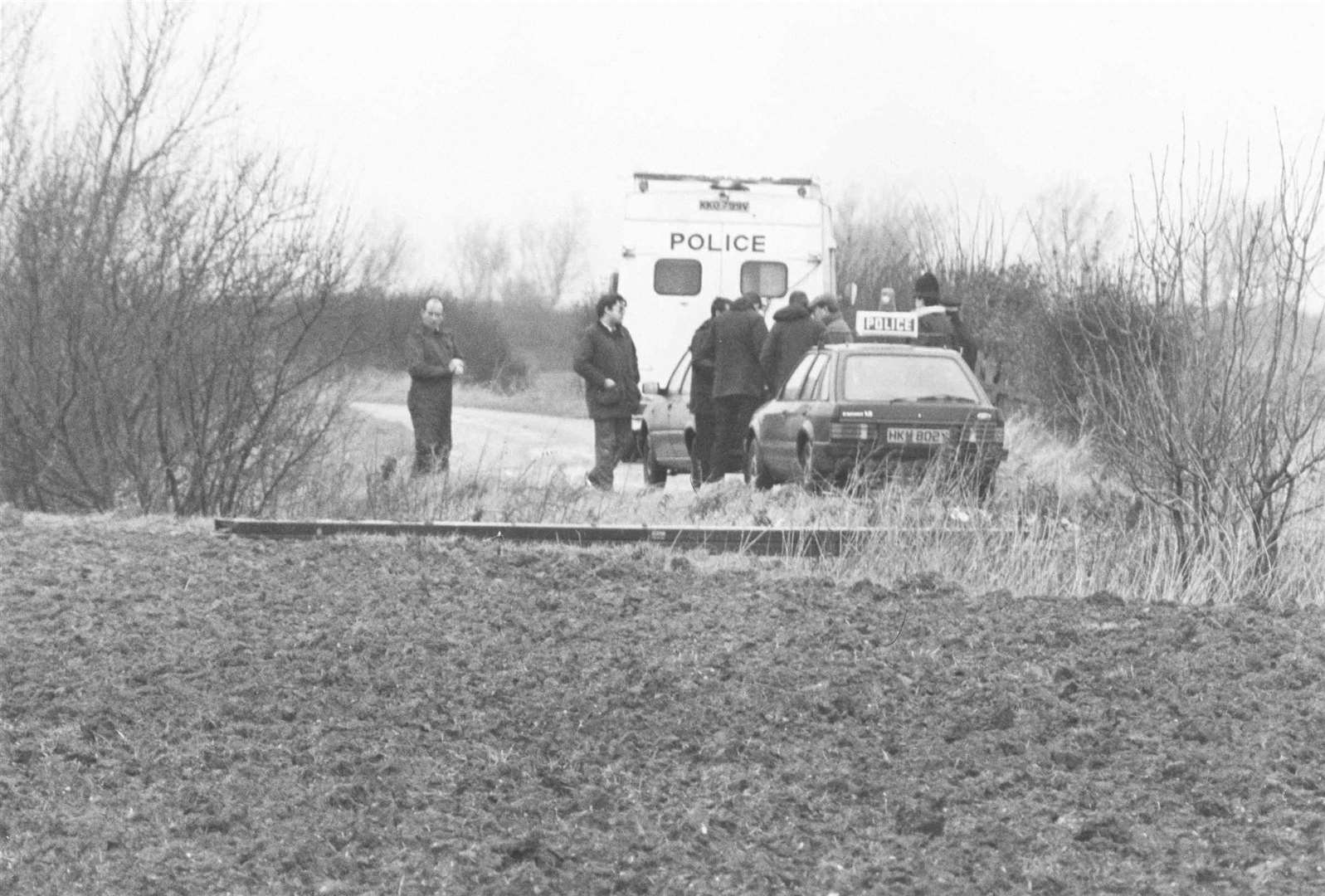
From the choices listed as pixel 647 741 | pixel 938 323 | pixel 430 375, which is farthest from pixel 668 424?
pixel 647 741

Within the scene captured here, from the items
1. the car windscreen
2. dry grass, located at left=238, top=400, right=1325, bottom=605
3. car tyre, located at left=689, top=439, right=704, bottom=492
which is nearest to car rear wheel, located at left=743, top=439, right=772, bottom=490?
dry grass, located at left=238, top=400, right=1325, bottom=605

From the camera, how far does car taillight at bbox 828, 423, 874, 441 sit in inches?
560

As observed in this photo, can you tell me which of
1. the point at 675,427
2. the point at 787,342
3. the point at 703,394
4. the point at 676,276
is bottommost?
the point at 675,427

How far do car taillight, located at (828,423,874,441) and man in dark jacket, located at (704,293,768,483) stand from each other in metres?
2.46

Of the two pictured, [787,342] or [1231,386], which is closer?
[1231,386]

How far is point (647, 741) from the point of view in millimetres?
5613

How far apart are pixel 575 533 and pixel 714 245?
37.1ft

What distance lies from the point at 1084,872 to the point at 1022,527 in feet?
18.0

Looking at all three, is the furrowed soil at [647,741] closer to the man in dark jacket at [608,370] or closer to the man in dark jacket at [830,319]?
the man in dark jacket at [608,370]

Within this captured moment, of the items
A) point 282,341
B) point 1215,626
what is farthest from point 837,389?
point 1215,626

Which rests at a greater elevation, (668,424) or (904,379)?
(904,379)

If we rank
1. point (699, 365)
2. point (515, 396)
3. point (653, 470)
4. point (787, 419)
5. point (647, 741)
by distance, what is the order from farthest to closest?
point (515, 396) < point (653, 470) < point (699, 365) < point (787, 419) < point (647, 741)

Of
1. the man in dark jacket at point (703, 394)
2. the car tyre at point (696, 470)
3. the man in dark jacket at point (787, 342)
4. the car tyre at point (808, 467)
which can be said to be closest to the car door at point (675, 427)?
the car tyre at point (696, 470)

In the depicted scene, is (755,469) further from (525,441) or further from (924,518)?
(525,441)
